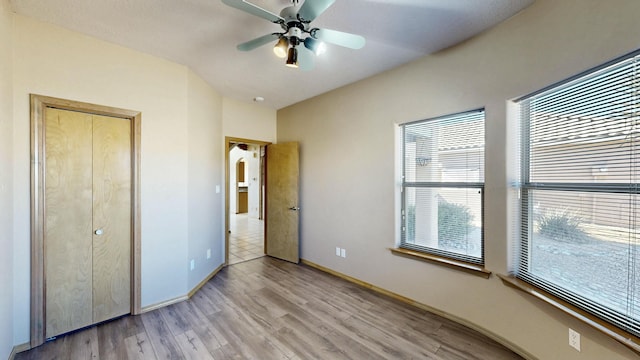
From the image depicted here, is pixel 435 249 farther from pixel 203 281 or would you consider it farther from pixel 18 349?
pixel 18 349

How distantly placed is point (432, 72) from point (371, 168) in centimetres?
126

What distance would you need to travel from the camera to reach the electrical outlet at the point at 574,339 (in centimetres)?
162

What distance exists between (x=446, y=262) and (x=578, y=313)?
1003 millimetres

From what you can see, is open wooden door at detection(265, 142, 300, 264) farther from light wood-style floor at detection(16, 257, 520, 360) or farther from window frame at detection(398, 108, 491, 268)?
window frame at detection(398, 108, 491, 268)

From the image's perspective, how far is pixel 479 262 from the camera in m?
2.38

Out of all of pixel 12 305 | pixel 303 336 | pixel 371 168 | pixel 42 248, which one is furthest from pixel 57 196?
pixel 371 168

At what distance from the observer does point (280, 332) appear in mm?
2334

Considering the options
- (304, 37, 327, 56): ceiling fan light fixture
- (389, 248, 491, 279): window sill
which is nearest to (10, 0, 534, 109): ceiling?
(304, 37, 327, 56): ceiling fan light fixture

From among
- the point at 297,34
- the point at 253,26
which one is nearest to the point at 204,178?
the point at 253,26

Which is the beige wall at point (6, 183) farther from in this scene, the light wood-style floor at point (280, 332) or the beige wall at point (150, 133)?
the light wood-style floor at point (280, 332)

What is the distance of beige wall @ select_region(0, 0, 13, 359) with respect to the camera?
1.79 meters

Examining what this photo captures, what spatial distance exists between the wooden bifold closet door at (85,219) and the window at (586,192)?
12.2 feet

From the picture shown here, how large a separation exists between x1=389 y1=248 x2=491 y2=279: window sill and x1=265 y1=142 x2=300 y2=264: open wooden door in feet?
6.04

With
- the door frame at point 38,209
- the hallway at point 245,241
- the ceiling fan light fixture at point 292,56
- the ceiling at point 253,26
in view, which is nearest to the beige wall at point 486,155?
the ceiling at point 253,26
